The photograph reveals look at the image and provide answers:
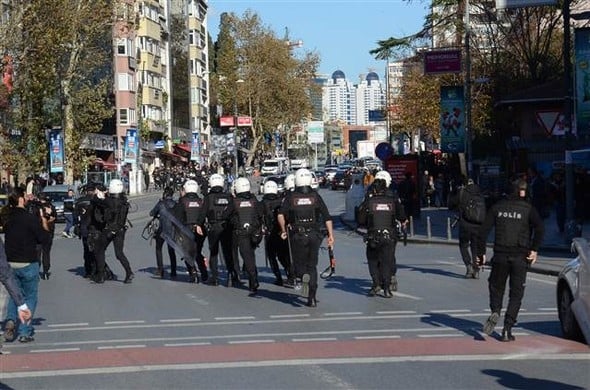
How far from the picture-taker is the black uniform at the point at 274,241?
20.0 m

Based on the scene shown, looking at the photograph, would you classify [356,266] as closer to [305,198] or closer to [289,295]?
[289,295]

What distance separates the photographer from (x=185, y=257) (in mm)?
21359

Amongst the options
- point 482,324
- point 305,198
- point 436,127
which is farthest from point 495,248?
point 436,127

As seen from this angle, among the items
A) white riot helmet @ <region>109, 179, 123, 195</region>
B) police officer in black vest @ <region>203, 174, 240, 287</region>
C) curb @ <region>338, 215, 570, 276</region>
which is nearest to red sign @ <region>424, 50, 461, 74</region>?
curb @ <region>338, 215, 570, 276</region>

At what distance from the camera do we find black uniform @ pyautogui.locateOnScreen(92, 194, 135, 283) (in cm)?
2156

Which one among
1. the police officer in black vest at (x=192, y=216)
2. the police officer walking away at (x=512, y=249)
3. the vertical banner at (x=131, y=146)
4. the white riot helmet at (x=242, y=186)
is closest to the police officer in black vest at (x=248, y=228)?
the white riot helmet at (x=242, y=186)

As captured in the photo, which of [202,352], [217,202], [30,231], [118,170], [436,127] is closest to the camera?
[202,352]

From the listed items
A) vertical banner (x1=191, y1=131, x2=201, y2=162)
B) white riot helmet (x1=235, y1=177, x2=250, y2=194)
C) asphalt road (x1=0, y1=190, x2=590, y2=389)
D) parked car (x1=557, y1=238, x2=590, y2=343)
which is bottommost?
asphalt road (x1=0, y1=190, x2=590, y2=389)

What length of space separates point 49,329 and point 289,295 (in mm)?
4624

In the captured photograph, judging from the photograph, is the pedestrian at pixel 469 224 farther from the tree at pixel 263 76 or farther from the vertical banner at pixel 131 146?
the tree at pixel 263 76

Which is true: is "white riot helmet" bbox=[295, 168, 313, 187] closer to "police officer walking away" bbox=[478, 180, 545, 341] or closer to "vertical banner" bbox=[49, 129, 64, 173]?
"police officer walking away" bbox=[478, 180, 545, 341]

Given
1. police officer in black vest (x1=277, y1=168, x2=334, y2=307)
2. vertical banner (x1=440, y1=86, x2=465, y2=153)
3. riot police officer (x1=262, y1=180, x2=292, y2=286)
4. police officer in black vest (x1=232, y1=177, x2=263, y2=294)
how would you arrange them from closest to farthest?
police officer in black vest (x1=277, y1=168, x2=334, y2=307) < police officer in black vest (x1=232, y1=177, x2=263, y2=294) < riot police officer (x1=262, y1=180, x2=292, y2=286) < vertical banner (x1=440, y1=86, x2=465, y2=153)

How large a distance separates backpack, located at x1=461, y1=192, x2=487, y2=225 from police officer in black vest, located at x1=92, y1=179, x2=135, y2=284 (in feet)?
20.5

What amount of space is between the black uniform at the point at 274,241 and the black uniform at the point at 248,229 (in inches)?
36.5
